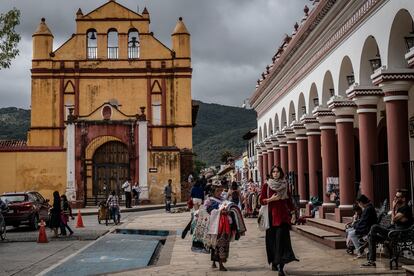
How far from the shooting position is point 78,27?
165 ft

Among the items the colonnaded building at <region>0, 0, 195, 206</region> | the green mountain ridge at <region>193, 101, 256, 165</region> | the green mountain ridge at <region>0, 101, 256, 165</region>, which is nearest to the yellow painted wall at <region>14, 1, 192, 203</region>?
the colonnaded building at <region>0, 0, 195, 206</region>

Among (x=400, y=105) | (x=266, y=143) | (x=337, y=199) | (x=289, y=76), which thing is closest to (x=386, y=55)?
(x=400, y=105)

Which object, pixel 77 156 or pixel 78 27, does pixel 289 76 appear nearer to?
pixel 77 156

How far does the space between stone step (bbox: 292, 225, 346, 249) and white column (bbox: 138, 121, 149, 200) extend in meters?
20.5

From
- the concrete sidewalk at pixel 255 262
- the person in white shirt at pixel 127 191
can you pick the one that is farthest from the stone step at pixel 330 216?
the person in white shirt at pixel 127 191

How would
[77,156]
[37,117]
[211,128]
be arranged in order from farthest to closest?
[211,128] → [37,117] → [77,156]

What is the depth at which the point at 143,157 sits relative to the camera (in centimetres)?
3909

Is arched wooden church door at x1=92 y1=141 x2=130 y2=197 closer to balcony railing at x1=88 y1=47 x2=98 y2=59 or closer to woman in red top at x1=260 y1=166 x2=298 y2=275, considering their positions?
balcony railing at x1=88 y1=47 x2=98 y2=59

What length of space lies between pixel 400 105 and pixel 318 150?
8.95 meters

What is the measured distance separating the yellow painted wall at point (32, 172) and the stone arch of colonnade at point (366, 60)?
19.9 metres

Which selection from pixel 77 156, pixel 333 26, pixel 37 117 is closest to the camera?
pixel 333 26

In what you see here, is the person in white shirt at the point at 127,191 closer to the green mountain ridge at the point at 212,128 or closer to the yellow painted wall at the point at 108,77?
the yellow painted wall at the point at 108,77

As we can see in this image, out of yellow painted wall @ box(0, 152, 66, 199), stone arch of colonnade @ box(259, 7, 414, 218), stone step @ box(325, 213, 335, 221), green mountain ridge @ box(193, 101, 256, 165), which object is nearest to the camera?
stone arch of colonnade @ box(259, 7, 414, 218)

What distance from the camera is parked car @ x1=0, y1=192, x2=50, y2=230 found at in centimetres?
2358
